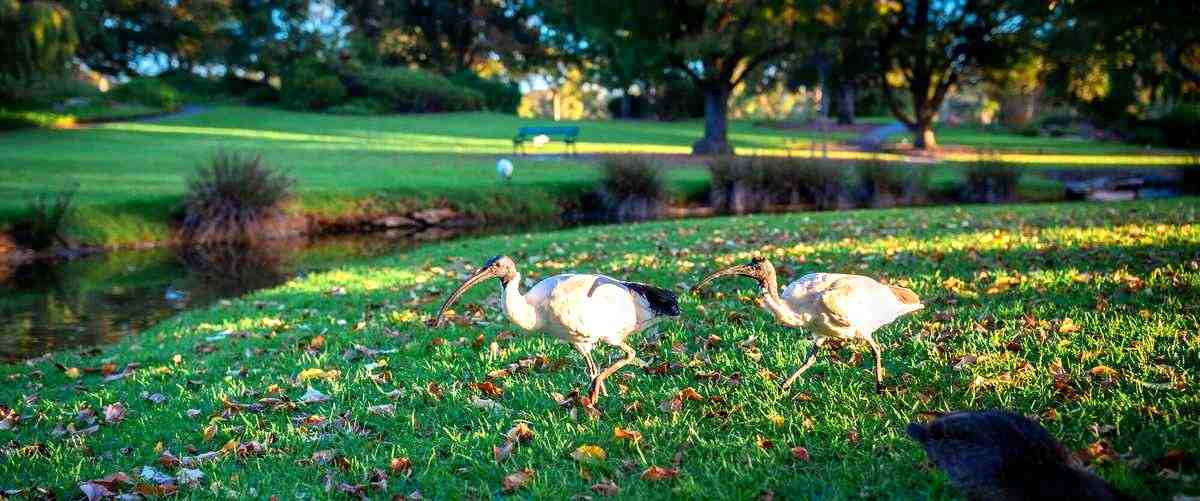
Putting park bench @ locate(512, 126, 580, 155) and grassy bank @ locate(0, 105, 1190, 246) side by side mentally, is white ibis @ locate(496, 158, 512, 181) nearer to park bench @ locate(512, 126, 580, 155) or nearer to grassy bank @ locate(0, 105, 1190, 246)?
grassy bank @ locate(0, 105, 1190, 246)

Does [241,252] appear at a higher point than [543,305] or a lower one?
lower

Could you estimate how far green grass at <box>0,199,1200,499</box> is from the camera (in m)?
4.86

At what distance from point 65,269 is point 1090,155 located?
40222 mm

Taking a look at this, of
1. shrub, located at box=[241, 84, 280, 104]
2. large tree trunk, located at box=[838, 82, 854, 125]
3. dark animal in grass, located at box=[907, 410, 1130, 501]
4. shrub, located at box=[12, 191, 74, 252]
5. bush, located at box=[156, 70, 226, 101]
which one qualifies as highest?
bush, located at box=[156, 70, 226, 101]

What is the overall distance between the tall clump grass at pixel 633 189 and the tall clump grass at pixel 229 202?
29.3 feet

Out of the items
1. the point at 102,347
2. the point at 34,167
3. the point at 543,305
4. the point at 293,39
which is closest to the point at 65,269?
the point at 102,347

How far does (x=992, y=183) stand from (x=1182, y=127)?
94.7 ft

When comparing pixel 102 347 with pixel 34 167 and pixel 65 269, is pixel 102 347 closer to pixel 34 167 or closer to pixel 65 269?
pixel 65 269

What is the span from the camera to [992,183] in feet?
90.0

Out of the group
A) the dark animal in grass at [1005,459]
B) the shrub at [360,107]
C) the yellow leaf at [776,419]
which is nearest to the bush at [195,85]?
the shrub at [360,107]

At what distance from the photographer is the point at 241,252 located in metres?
19.8

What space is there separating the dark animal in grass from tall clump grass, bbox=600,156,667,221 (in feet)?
70.4

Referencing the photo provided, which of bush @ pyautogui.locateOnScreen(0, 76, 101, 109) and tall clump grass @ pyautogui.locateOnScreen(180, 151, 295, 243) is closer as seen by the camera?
tall clump grass @ pyautogui.locateOnScreen(180, 151, 295, 243)

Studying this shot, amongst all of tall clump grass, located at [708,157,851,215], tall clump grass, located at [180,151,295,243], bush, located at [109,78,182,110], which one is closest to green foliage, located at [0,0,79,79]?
bush, located at [109,78,182,110]
